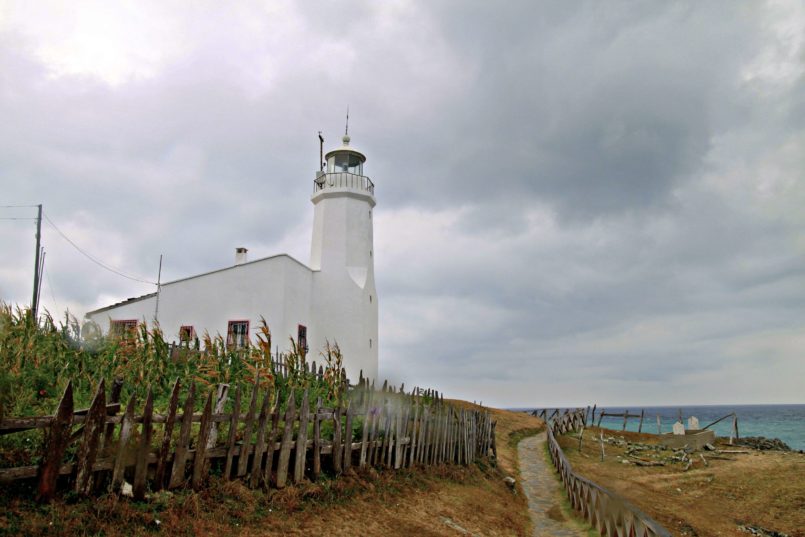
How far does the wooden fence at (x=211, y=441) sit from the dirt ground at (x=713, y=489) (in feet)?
23.8

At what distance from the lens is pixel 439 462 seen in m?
13.8

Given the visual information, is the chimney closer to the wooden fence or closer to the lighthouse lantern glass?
the lighthouse lantern glass

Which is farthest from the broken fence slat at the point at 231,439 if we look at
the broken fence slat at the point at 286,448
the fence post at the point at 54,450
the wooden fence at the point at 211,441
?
the fence post at the point at 54,450

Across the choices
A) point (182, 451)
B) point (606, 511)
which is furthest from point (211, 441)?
point (606, 511)

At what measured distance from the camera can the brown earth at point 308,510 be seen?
5840mm

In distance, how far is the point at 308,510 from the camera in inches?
319

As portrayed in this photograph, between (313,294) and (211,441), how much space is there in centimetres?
1696

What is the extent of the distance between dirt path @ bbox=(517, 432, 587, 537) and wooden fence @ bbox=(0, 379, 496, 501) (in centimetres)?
312

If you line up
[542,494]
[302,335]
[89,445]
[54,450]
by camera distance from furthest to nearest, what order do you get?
[302,335] < [542,494] < [89,445] < [54,450]

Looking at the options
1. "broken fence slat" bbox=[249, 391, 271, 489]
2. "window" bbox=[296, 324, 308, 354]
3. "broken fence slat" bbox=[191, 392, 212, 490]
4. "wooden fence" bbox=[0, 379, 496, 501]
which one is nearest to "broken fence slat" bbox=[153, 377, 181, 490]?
"wooden fence" bbox=[0, 379, 496, 501]

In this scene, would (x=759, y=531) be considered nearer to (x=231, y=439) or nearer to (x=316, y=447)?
(x=316, y=447)

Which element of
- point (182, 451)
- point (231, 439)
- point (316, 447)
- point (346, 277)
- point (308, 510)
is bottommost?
point (308, 510)

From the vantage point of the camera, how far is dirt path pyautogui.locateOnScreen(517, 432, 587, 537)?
39.5 ft

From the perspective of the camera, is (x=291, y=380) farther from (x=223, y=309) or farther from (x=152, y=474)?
(x=223, y=309)
